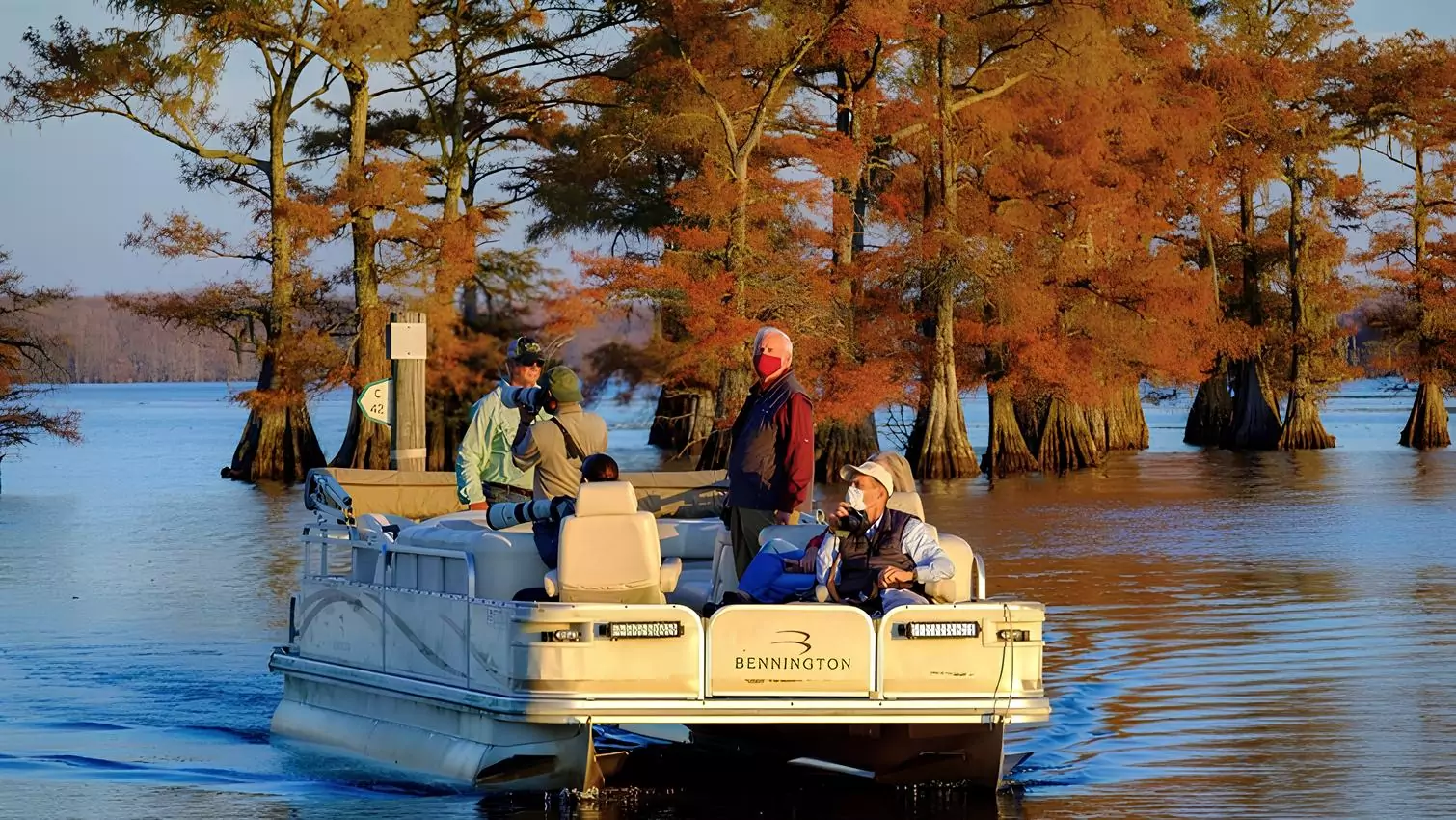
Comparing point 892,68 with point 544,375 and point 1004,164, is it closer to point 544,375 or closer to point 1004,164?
point 1004,164

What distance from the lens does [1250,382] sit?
56.2m

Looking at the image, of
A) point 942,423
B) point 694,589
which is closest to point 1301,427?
point 942,423

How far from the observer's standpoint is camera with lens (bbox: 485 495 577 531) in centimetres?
973

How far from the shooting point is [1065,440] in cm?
4556

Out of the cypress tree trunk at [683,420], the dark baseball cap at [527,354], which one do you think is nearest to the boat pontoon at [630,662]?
the dark baseball cap at [527,354]

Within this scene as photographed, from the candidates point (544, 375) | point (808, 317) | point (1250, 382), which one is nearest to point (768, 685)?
point (544, 375)

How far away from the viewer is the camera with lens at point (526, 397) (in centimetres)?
1095

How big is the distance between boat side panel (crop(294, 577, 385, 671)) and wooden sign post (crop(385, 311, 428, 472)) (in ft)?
8.88

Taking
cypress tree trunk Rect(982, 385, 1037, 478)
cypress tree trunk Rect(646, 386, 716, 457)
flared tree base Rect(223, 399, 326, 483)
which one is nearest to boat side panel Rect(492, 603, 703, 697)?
cypress tree trunk Rect(646, 386, 716, 457)

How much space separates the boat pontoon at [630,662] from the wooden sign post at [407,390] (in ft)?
11.5

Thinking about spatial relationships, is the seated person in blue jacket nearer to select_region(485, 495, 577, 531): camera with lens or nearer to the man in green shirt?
select_region(485, 495, 577, 531): camera with lens

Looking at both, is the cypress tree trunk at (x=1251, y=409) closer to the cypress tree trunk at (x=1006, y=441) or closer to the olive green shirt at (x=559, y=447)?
the cypress tree trunk at (x=1006, y=441)

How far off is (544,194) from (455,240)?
597 cm

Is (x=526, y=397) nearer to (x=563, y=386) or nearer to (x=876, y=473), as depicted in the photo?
(x=563, y=386)
